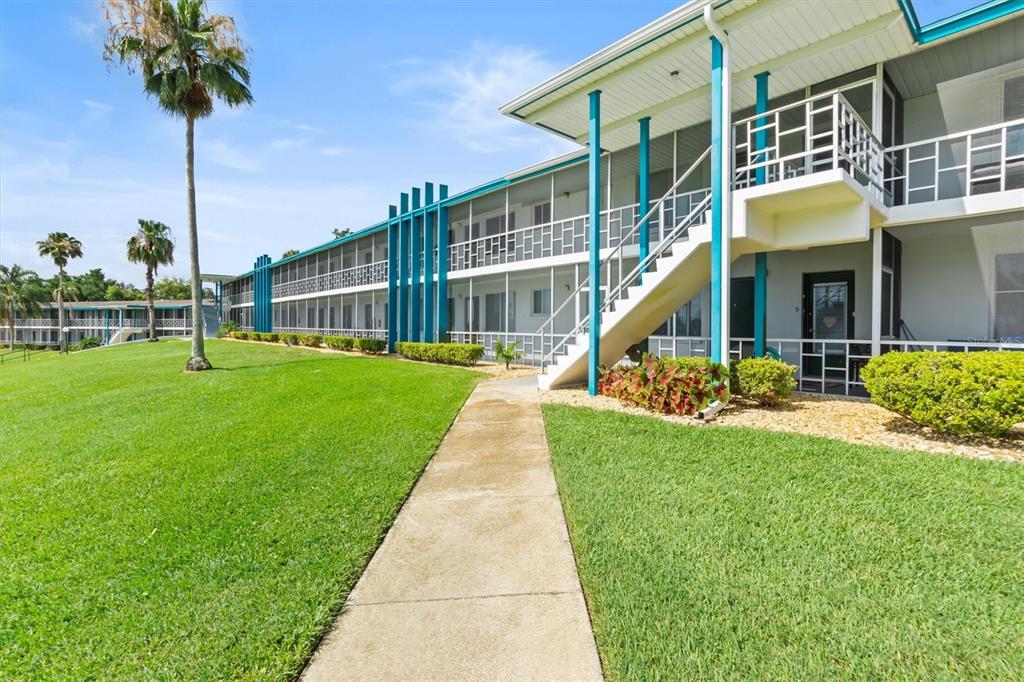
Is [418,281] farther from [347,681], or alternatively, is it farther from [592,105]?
[347,681]

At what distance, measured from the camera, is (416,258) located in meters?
19.7

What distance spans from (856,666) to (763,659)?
394 millimetres

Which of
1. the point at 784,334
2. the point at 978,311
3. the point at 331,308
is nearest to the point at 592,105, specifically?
the point at 784,334

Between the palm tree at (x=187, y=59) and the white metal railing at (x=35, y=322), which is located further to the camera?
the white metal railing at (x=35, y=322)

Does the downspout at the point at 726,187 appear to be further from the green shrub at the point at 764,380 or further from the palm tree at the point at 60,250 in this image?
the palm tree at the point at 60,250

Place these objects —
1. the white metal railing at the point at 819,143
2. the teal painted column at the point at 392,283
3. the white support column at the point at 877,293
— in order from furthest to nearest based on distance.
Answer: the teal painted column at the point at 392,283
the white support column at the point at 877,293
the white metal railing at the point at 819,143

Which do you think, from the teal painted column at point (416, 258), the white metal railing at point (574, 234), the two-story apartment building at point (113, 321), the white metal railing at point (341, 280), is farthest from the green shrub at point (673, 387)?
the two-story apartment building at point (113, 321)

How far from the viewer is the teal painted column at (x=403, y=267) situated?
20609mm

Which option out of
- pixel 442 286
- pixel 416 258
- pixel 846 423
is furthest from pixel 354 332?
pixel 846 423

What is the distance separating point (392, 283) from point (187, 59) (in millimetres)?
9872

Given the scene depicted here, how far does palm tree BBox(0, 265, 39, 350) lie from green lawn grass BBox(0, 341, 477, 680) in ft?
191

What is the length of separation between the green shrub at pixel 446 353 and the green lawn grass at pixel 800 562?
33.1 feet

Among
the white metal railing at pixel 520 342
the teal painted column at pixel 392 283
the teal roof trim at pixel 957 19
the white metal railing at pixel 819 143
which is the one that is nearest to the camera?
the white metal railing at pixel 819 143

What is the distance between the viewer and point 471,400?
9.28 m
